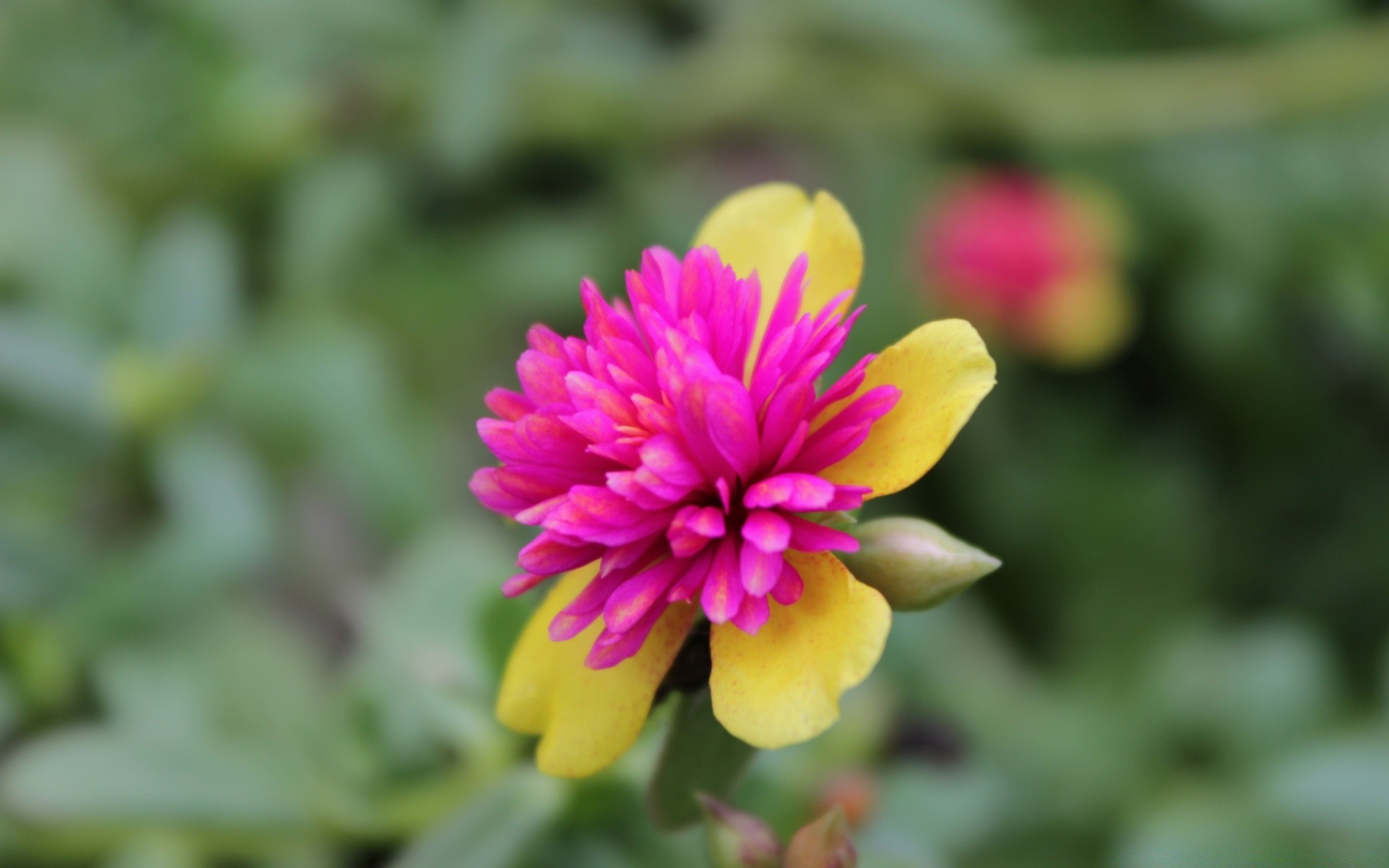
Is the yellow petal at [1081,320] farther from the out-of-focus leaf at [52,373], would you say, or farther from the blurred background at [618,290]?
the out-of-focus leaf at [52,373]

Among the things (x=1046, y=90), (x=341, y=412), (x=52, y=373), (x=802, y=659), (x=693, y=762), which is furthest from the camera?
(x=1046, y=90)

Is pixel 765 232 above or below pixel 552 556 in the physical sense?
above

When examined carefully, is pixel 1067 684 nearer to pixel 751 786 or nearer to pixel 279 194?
pixel 751 786

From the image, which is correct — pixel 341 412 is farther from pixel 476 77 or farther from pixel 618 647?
pixel 618 647

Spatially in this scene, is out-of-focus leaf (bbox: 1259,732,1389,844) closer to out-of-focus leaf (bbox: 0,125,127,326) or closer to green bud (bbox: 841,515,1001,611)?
green bud (bbox: 841,515,1001,611)

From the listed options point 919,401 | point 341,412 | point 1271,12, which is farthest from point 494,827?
point 1271,12
